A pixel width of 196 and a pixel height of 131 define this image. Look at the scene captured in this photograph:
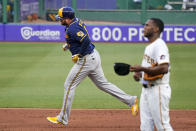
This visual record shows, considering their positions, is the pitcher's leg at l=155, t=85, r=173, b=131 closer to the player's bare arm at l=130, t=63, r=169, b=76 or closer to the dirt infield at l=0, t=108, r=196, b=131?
the player's bare arm at l=130, t=63, r=169, b=76

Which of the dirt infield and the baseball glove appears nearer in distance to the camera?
the baseball glove

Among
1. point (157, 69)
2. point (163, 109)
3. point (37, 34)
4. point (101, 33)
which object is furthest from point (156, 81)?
point (37, 34)

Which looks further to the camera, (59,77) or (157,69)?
(59,77)

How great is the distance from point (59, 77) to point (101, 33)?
8.33 metres

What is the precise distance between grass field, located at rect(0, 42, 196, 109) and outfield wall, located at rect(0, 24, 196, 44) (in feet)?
3.60

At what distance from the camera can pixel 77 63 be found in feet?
24.3

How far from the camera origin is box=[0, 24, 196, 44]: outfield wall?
19984mm

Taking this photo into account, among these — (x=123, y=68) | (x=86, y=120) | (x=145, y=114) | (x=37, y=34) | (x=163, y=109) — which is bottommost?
(x=86, y=120)

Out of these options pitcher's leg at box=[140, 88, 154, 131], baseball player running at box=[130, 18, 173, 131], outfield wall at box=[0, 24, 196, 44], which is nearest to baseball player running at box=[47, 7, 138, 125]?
pitcher's leg at box=[140, 88, 154, 131]

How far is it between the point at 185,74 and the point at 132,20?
28.3ft

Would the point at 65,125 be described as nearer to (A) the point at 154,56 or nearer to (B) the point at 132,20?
(A) the point at 154,56

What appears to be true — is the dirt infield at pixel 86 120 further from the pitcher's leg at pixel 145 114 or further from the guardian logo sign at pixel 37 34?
the guardian logo sign at pixel 37 34

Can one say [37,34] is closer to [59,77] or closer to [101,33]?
[101,33]

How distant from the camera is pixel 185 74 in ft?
41.1
